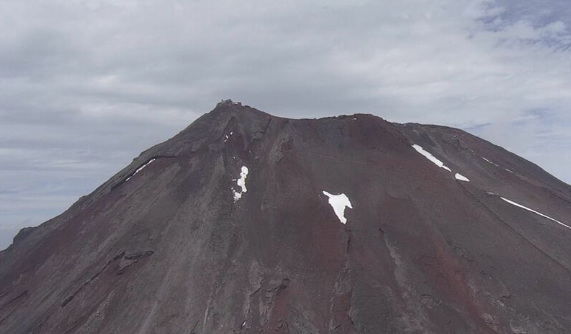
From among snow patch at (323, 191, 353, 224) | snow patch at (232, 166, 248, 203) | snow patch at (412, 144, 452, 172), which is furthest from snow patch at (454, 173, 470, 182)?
snow patch at (232, 166, 248, 203)

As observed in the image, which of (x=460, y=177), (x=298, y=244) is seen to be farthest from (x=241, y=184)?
(x=460, y=177)

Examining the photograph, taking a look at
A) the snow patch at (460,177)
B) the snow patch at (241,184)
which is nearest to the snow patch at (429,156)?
the snow patch at (460,177)

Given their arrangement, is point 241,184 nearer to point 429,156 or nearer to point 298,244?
point 298,244

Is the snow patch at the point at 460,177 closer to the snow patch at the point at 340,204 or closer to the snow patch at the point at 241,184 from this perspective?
the snow patch at the point at 340,204

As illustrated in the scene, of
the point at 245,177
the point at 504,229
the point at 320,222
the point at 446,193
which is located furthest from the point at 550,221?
the point at 245,177

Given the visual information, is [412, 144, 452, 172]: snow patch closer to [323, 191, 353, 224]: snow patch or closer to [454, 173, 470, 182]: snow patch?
[454, 173, 470, 182]: snow patch

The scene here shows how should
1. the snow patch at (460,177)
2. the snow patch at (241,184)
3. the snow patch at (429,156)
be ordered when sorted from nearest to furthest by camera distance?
the snow patch at (241,184) → the snow patch at (460,177) → the snow patch at (429,156)
